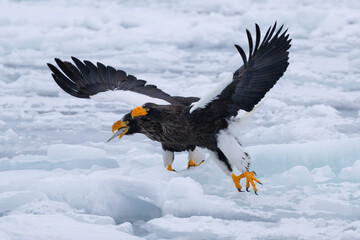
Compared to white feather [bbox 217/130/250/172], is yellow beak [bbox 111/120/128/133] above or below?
above

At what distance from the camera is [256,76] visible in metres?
3.68

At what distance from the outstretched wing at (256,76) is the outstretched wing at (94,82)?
1.13 m

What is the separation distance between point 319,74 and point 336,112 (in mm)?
2242

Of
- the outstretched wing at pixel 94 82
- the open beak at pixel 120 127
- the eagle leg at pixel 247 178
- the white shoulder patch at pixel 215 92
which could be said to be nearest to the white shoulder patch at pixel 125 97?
the outstretched wing at pixel 94 82

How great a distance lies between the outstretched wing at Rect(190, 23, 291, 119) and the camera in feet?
12.1

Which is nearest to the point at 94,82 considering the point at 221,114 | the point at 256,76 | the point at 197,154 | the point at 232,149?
the point at 197,154

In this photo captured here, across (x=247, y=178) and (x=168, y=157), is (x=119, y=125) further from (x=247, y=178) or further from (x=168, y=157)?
(x=247, y=178)

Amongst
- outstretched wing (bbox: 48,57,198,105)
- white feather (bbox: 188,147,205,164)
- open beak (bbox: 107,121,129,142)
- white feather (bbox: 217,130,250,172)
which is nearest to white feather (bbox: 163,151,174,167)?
white feather (bbox: 188,147,205,164)

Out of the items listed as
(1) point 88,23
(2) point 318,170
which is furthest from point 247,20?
(2) point 318,170

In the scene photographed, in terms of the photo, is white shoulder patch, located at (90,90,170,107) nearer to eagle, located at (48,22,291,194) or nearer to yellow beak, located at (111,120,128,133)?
eagle, located at (48,22,291,194)

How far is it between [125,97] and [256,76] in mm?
1362

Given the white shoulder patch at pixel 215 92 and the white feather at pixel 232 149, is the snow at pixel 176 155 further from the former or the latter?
the white shoulder patch at pixel 215 92

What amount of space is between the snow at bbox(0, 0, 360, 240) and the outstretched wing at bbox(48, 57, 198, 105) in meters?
0.48

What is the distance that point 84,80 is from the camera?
511 cm
